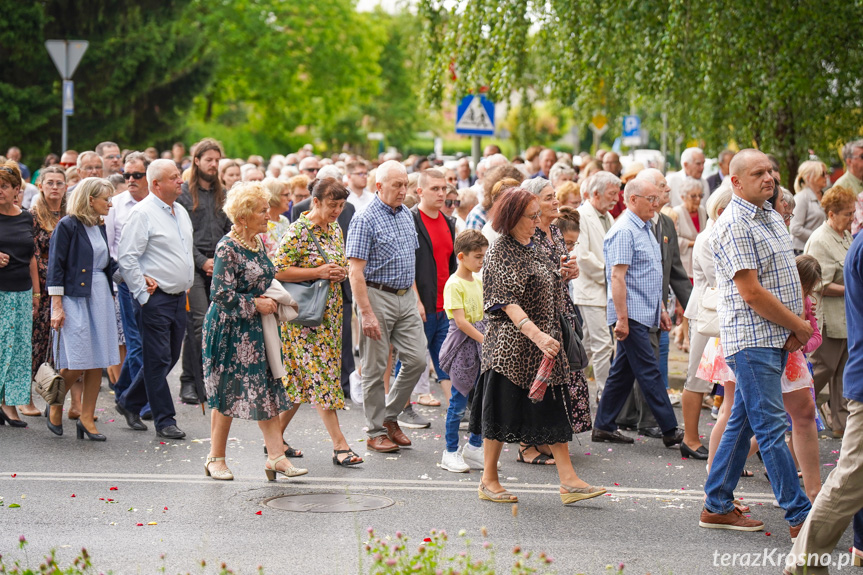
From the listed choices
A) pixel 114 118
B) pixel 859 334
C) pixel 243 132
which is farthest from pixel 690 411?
pixel 243 132

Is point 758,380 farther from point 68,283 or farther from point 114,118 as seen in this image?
point 114,118

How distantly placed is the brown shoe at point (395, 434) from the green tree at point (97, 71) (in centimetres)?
2316

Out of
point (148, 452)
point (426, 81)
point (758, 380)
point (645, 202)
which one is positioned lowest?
point (148, 452)

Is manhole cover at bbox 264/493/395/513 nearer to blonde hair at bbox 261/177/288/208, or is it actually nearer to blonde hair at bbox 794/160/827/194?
blonde hair at bbox 261/177/288/208

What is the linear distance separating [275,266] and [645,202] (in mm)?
2840

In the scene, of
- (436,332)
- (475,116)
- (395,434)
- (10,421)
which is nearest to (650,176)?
(436,332)

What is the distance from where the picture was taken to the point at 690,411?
27.9ft

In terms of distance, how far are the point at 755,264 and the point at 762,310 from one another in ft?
0.81

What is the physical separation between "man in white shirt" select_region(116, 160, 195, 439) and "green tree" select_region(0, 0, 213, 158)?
2173 cm

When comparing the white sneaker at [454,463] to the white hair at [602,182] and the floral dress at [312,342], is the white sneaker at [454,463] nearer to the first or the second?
the floral dress at [312,342]

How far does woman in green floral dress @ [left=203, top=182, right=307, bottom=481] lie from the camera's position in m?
7.52

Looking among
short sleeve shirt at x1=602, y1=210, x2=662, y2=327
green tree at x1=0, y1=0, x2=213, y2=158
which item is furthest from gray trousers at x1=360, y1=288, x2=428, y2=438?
green tree at x1=0, y1=0, x2=213, y2=158

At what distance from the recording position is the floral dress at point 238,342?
7.52 metres

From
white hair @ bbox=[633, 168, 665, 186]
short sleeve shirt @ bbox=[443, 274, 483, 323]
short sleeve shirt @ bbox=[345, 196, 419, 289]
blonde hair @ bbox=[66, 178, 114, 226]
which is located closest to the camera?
short sleeve shirt @ bbox=[443, 274, 483, 323]
